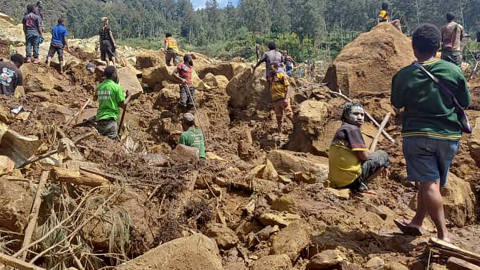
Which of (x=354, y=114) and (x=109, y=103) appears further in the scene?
(x=109, y=103)

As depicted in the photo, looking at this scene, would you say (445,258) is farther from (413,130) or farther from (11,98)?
(11,98)

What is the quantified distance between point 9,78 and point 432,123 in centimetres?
668

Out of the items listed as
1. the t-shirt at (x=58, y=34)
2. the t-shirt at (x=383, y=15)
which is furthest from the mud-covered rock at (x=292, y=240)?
the t-shirt at (x=383, y=15)

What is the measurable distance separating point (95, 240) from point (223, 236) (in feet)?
3.20

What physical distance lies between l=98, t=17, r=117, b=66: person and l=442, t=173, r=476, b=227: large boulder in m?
8.29

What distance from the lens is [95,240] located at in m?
3.12

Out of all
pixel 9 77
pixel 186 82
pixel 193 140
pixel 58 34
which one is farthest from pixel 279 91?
pixel 58 34

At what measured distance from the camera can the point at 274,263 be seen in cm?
285

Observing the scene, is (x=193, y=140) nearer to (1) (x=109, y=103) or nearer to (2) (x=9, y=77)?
(1) (x=109, y=103)

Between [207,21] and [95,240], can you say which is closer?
[95,240]

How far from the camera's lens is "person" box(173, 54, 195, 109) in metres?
8.23

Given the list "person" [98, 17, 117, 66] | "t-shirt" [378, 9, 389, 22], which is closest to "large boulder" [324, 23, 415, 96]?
"t-shirt" [378, 9, 389, 22]

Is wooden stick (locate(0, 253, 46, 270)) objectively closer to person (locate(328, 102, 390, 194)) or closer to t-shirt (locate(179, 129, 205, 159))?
person (locate(328, 102, 390, 194))

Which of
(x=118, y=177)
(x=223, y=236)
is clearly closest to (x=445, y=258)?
(x=223, y=236)
